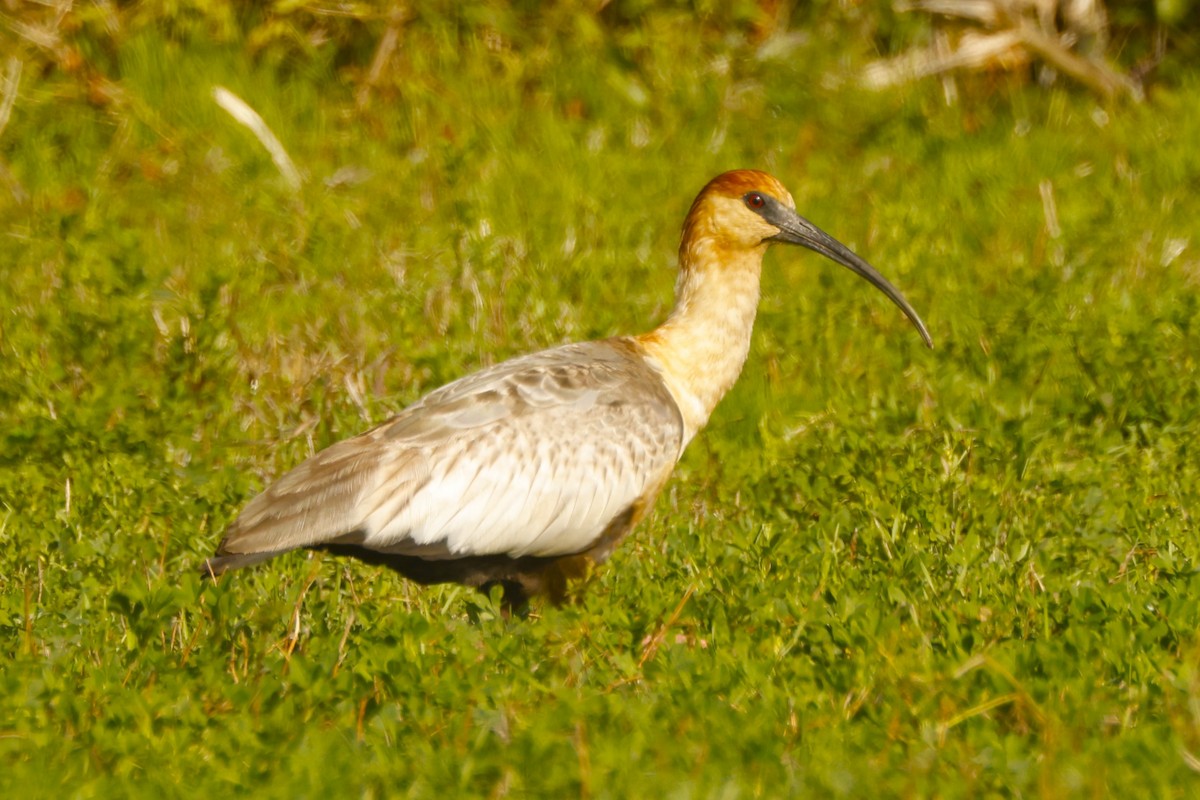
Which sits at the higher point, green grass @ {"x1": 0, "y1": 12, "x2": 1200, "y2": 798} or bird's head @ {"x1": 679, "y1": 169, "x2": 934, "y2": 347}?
bird's head @ {"x1": 679, "y1": 169, "x2": 934, "y2": 347}

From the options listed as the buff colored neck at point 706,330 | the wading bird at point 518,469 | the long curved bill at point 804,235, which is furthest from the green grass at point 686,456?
the long curved bill at point 804,235

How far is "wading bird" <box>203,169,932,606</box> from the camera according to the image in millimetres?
5195

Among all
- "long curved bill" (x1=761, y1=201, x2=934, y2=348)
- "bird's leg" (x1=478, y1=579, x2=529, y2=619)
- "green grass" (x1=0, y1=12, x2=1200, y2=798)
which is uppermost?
"long curved bill" (x1=761, y1=201, x2=934, y2=348)

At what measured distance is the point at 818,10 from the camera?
1115cm

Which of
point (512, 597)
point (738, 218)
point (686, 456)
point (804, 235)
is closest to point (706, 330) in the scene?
point (738, 218)

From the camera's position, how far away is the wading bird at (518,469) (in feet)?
17.0

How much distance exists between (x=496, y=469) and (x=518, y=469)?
2.9 inches

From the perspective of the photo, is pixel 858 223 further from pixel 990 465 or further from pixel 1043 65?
pixel 990 465

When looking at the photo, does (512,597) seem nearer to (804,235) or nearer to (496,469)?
(496,469)

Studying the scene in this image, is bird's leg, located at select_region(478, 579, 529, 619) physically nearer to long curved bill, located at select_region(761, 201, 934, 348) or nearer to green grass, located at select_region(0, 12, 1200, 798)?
green grass, located at select_region(0, 12, 1200, 798)

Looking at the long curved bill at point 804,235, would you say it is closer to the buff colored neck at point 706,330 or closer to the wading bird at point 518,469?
the buff colored neck at point 706,330

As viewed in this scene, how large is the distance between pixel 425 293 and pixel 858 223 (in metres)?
2.60

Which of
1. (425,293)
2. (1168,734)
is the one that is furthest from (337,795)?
(425,293)

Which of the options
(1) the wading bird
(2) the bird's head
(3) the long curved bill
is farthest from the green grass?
(2) the bird's head
